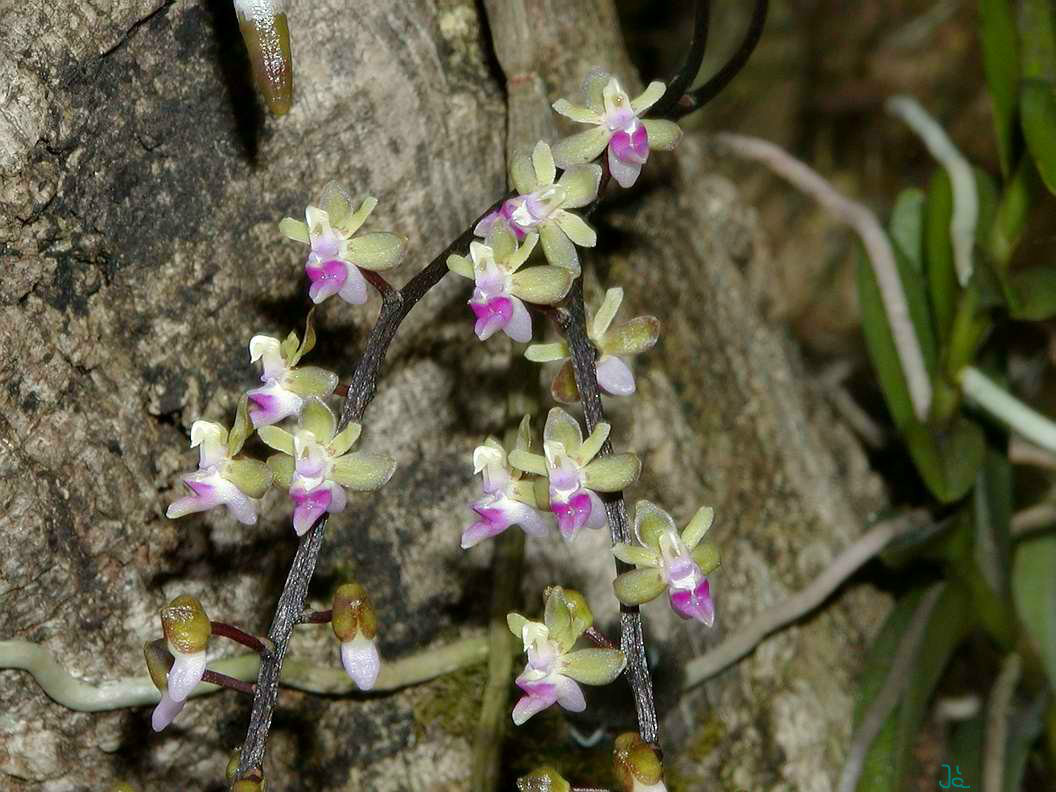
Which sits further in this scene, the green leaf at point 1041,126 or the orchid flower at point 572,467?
the green leaf at point 1041,126

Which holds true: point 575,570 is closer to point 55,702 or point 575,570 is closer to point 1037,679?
point 55,702

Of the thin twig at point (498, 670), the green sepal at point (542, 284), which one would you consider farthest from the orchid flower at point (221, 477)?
the thin twig at point (498, 670)

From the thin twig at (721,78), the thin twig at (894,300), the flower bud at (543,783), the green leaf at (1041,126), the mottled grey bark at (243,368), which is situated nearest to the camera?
the flower bud at (543,783)

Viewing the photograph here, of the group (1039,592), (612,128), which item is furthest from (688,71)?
(1039,592)

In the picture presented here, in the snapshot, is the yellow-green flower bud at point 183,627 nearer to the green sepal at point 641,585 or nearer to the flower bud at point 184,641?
the flower bud at point 184,641

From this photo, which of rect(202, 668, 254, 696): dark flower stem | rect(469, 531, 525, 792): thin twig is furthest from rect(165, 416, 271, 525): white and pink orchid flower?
rect(469, 531, 525, 792): thin twig

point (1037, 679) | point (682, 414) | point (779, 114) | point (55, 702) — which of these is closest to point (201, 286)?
point (55, 702)

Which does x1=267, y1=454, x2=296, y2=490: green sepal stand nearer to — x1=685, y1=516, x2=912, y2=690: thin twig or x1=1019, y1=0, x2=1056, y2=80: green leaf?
x1=685, y1=516, x2=912, y2=690: thin twig
